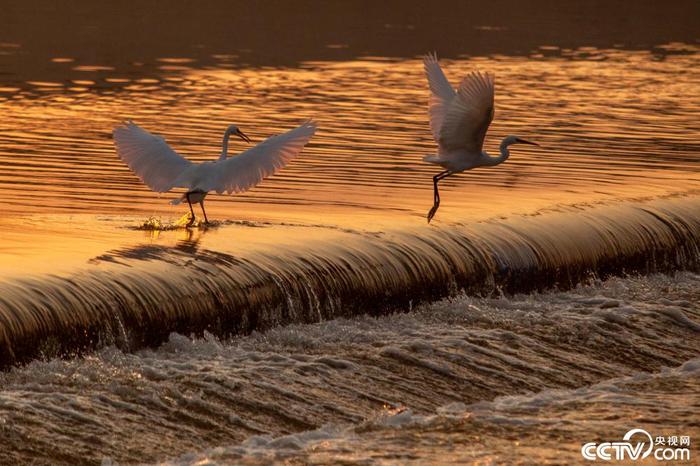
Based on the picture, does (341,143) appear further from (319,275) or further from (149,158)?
(319,275)

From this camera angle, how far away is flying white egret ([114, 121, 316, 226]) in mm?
14312

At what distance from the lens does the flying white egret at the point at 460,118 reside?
47.7ft

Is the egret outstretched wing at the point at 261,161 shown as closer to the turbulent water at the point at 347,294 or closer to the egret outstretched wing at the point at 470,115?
the turbulent water at the point at 347,294

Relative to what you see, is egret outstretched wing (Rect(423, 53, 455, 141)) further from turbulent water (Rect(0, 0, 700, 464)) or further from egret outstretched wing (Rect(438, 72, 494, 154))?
turbulent water (Rect(0, 0, 700, 464))

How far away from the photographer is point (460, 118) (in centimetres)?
1542

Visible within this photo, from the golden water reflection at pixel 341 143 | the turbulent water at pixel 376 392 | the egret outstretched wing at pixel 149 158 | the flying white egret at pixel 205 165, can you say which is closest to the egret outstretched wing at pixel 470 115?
the golden water reflection at pixel 341 143

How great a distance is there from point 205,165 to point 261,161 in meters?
0.50

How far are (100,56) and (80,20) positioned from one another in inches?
488

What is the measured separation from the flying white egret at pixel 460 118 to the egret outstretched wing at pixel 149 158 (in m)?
2.39

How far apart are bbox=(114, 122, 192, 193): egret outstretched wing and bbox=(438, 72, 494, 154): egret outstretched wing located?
253 cm

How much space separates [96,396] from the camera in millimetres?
10109

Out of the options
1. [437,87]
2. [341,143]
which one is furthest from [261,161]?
[341,143]

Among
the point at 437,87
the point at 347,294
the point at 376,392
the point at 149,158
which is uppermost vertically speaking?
the point at 437,87

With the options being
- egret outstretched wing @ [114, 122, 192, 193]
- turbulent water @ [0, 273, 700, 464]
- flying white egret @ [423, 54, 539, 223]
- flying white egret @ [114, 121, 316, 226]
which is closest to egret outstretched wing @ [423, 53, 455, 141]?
flying white egret @ [423, 54, 539, 223]
